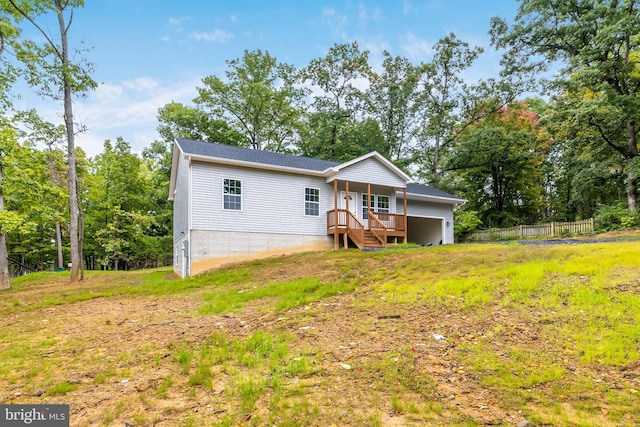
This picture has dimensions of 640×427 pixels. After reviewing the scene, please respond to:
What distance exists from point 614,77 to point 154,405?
84.4 feet

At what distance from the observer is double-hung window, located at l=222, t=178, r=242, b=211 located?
13363mm

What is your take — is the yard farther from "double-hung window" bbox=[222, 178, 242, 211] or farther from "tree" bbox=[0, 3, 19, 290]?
"tree" bbox=[0, 3, 19, 290]

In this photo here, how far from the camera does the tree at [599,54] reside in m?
18.0

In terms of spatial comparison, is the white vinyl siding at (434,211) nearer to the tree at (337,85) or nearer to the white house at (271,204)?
the white house at (271,204)

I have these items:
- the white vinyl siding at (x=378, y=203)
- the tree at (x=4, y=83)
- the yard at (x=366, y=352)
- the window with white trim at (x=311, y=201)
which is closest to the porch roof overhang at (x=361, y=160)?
the window with white trim at (x=311, y=201)

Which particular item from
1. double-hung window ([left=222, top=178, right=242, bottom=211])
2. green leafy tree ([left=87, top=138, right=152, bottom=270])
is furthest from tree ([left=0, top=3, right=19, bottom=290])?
green leafy tree ([left=87, top=138, right=152, bottom=270])

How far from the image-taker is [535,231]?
2105 centimetres

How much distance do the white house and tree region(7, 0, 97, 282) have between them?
4.02 meters

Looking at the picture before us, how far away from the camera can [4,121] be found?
13984mm

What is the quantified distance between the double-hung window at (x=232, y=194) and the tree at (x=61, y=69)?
20.4ft

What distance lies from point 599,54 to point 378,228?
1620 cm

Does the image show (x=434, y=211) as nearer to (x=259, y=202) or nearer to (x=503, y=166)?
(x=259, y=202)

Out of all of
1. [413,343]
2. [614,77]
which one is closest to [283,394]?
[413,343]

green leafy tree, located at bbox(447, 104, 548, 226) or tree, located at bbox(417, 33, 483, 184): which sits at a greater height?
tree, located at bbox(417, 33, 483, 184)
